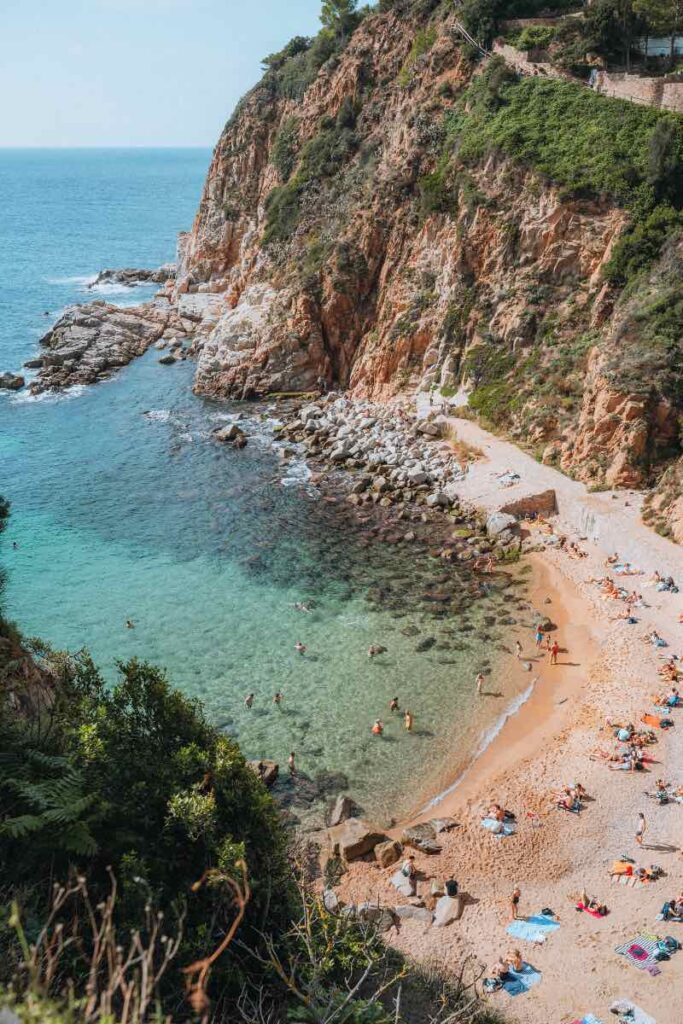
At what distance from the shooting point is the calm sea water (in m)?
26.9

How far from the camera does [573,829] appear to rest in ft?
73.3

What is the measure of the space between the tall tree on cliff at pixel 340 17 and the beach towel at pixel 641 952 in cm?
7873

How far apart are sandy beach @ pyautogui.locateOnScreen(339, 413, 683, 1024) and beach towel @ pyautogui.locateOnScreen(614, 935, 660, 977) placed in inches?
6.2

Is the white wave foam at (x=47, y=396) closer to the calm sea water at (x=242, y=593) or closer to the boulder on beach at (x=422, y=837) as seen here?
the calm sea water at (x=242, y=593)

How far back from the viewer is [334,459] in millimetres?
48406

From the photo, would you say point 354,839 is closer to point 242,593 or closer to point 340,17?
point 242,593

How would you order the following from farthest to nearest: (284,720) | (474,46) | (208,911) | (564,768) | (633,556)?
(474,46) → (633,556) → (284,720) → (564,768) → (208,911)

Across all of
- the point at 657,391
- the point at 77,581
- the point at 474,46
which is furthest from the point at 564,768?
the point at 474,46

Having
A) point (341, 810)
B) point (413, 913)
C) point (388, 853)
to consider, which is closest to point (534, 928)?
point (413, 913)

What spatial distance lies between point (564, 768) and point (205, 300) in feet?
229

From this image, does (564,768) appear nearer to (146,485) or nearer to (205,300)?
(146,485)

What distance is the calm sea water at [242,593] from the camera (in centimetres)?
2691

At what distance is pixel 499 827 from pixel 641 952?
516 cm

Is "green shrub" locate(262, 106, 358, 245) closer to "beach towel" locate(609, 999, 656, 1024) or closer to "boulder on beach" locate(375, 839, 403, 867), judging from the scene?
"boulder on beach" locate(375, 839, 403, 867)
